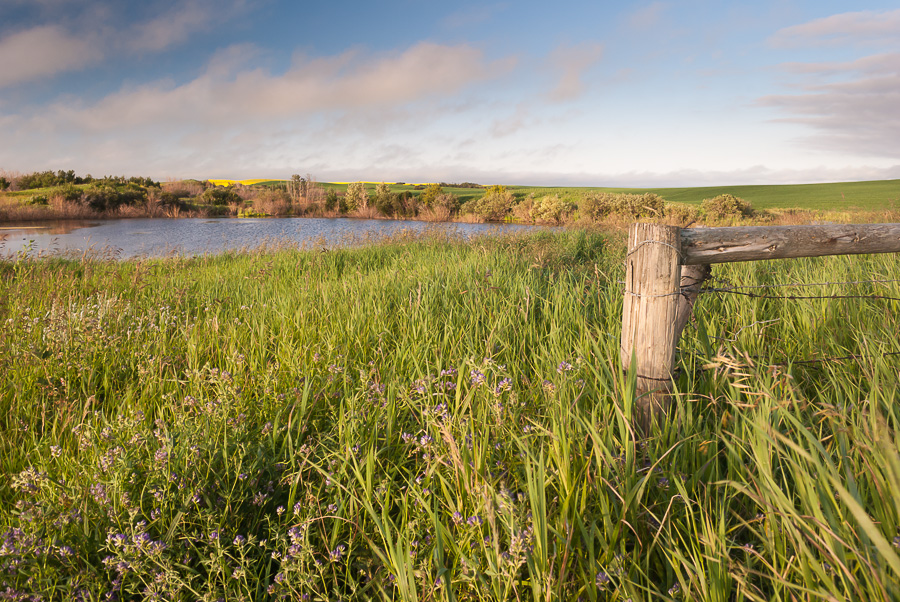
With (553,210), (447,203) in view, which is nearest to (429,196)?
(447,203)

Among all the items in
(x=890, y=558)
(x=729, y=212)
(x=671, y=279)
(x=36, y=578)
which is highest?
(x=729, y=212)

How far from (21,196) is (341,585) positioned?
39630 mm

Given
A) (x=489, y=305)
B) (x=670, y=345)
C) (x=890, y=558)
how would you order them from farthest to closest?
1. (x=489, y=305)
2. (x=670, y=345)
3. (x=890, y=558)

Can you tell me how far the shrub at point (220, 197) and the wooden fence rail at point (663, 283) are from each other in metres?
38.9

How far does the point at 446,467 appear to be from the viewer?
196cm

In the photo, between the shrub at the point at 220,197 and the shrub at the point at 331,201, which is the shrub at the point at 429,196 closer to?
the shrub at the point at 331,201

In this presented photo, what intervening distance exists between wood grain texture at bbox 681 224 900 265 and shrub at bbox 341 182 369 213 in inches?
1453

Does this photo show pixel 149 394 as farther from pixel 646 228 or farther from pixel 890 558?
pixel 890 558

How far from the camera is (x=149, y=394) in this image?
297 centimetres

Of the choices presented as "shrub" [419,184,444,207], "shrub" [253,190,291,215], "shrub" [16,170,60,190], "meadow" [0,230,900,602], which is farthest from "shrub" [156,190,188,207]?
"meadow" [0,230,900,602]

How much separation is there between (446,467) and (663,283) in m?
1.49

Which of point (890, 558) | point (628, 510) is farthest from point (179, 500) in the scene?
point (890, 558)

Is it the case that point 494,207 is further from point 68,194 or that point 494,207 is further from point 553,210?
point 68,194

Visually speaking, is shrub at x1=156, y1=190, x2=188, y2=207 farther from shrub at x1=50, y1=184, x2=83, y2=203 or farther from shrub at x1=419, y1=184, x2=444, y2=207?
shrub at x1=419, y1=184, x2=444, y2=207
